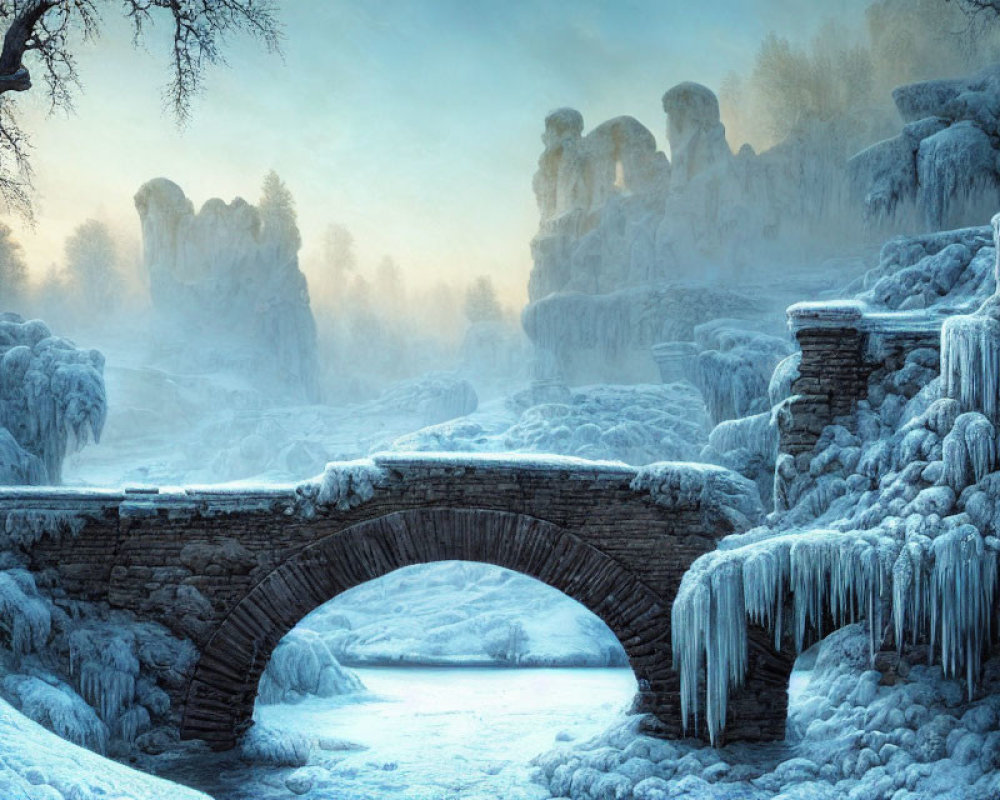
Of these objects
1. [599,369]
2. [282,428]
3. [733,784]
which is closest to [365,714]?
[733,784]

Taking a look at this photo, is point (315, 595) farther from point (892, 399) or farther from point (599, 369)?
point (599, 369)

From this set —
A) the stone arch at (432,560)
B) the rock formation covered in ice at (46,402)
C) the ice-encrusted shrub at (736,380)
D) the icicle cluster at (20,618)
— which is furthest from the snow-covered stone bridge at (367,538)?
the ice-encrusted shrub at (736,380)

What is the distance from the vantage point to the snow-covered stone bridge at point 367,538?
911 centimetres

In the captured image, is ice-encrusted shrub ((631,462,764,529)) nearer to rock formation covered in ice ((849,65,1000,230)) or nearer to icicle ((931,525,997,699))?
icicle ((931,525,997,699))

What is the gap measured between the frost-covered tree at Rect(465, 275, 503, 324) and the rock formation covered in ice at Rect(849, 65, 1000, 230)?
80.7 ft

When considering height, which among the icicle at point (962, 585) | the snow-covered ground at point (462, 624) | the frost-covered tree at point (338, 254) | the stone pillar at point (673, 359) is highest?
the frost-covered tree at point (338, 254)

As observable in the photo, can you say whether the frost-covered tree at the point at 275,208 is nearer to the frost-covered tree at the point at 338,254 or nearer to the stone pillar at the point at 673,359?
the frost-covered tree at the point at 338,254

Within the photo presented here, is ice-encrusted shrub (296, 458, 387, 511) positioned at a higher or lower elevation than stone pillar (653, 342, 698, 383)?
lower

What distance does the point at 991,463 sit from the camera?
23.6 feet

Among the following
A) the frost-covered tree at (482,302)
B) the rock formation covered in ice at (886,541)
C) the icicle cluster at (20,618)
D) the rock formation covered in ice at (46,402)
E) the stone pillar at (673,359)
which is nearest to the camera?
the rock formation covered in ice at (886,541)

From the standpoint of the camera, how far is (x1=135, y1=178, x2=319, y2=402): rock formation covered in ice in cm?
3994

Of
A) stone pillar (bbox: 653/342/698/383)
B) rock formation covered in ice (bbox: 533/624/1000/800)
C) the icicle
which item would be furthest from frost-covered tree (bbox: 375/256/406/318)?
the icicle

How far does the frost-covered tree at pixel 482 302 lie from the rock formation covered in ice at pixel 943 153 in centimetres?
2459

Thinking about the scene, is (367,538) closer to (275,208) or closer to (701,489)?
(701,489)
